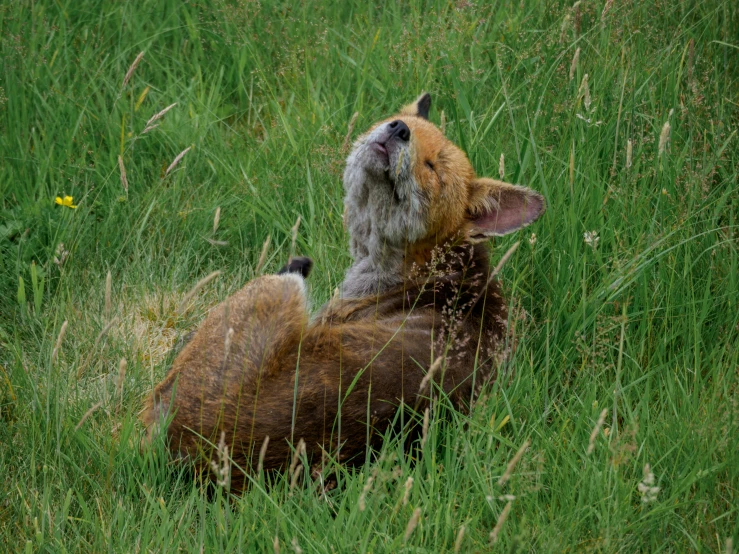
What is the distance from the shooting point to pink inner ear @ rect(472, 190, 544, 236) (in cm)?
484

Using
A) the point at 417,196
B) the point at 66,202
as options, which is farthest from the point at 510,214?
the point at 66,202

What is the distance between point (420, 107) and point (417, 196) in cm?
90

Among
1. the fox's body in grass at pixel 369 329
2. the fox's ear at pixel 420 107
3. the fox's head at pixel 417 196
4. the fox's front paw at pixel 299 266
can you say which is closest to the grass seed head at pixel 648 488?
the fox's body in grass at pixel 369 329

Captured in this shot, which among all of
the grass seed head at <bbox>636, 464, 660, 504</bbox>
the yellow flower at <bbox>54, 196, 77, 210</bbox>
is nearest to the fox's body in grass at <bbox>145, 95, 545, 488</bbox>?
the grass seed head at <bbox>636, 464, 660, 504</bbox>

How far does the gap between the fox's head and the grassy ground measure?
13.2 inches

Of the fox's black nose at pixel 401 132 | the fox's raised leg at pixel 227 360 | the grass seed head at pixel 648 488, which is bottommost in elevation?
the fox's raised leg at pixel 227 360

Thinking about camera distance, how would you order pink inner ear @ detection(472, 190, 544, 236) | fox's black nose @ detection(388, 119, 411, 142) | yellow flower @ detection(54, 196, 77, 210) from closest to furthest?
1. pink inner ear @ detection(472, 190, 544, 236)
2. fox's black nose @ detection(388, 119, 411, 142)
3. yellow flower @ detection(54, 196, 77, 210)

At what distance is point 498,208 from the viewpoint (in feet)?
16.5

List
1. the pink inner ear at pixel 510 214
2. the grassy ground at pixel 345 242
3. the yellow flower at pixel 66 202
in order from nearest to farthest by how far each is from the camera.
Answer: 1. the grassy ground at pixel 345 242
2. the pink inner ear at pixel 510 214
3. the yellow flower at pixel 66 202

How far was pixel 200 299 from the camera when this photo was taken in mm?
5586

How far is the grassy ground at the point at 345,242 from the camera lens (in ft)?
11.9

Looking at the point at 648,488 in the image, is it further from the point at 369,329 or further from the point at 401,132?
the point at 401,132

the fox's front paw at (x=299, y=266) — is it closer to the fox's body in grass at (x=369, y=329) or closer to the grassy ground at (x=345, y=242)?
the fox's body in grass at (x=369, y=329)

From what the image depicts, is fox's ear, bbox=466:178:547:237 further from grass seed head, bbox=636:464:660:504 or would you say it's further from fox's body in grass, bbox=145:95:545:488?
grass seed head, bbox=636:464:660:504
